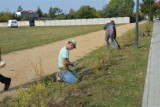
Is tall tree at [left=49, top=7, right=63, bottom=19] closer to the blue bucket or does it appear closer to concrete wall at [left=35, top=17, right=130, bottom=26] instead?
concrete wall at [left=35, top=17, right=130, bottom=26]

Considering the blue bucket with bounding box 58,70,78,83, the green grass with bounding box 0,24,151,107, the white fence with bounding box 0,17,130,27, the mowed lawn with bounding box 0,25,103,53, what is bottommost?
the white fence with bounding box 0,17,130,27

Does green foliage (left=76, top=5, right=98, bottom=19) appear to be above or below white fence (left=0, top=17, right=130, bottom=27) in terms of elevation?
above

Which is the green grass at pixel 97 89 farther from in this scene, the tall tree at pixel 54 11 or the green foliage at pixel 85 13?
the tall tree at pixel 54 11

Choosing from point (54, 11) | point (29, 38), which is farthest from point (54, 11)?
point (29, 38)

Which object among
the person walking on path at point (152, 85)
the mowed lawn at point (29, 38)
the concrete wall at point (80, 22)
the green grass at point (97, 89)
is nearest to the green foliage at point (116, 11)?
the concrete wall at point (80, 22)

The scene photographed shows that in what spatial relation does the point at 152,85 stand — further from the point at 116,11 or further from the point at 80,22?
the point at 116,11

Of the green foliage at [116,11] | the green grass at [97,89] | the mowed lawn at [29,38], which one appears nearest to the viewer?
the green grass at [97,89]

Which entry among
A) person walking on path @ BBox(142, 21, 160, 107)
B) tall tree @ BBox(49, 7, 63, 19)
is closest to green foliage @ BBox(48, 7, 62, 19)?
tall tree @ BBox(49, 7, 63, 19)

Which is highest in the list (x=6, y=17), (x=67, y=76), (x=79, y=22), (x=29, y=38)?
(x=67, y=76)

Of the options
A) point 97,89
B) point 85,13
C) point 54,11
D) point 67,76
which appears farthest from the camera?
point 54,11

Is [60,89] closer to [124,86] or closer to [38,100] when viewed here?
[124,86]

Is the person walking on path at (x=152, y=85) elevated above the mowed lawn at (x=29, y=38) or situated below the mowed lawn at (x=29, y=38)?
above

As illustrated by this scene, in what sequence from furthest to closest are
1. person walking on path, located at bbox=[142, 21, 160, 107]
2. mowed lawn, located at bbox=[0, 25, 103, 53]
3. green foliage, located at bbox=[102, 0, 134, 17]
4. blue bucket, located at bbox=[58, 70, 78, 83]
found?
green foliage, located at bbox=[102, 0, 134, 17]
mowed lawn, located at bbox=[0, 25, 103, 53]
blue bucket, located at bbox=[58, 70, 78, 83]
person walking on path, located at bbox=[142, 21, 160, 107]

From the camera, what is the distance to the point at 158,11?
7788 centimetres
